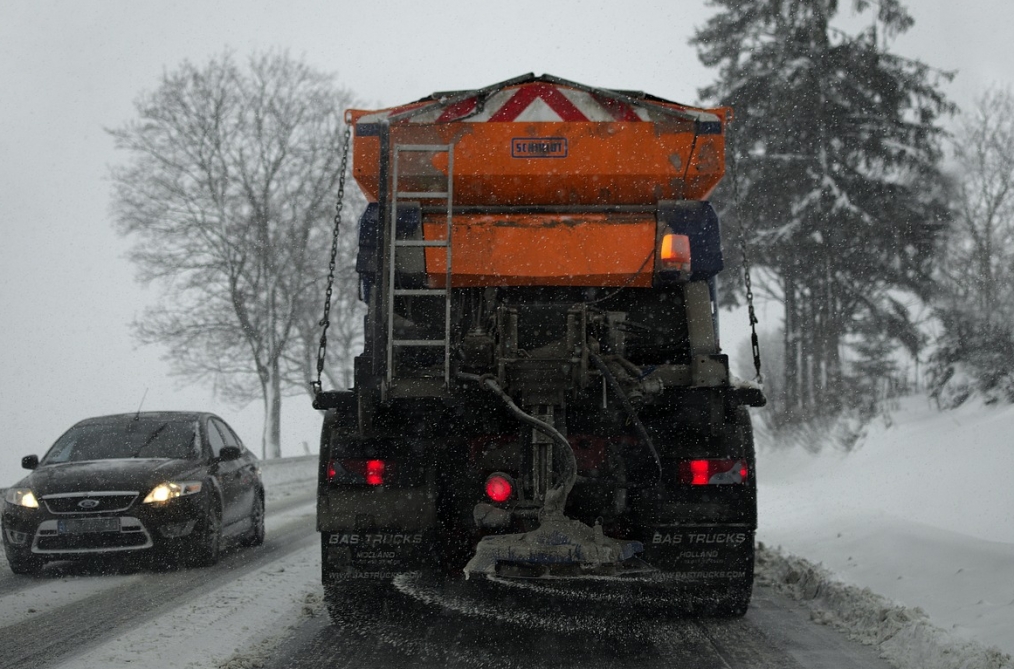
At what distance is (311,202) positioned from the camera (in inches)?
1252

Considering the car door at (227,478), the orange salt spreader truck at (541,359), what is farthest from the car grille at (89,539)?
the orange salt spreader truck at (541,359)

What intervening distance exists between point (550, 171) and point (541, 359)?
1.36 meters

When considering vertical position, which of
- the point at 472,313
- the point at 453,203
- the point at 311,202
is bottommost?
the point at 472,313

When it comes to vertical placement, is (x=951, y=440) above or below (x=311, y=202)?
below

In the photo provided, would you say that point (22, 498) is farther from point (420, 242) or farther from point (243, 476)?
point (420, 242)

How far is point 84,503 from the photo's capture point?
905cm

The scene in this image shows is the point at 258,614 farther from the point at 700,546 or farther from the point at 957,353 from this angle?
the point at 957,353

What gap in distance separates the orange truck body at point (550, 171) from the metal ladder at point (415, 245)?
18 centimetres

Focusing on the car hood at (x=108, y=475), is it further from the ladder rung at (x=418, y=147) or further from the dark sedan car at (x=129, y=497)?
the ladder rung at (x=418, y=147)

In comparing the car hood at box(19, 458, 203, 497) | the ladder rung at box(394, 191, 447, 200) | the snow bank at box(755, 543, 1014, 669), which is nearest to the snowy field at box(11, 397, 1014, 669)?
the snow bank at box(755, 543, 1014, 669)

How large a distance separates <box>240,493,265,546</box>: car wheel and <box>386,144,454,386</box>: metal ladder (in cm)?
567

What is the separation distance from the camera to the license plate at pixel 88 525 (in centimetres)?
900

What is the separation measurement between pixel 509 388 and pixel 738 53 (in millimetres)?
19590

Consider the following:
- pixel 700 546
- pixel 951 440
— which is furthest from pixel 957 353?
pixel 700 546
